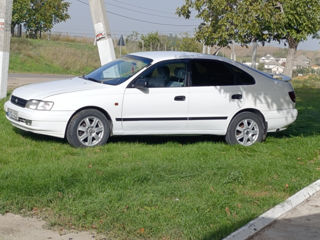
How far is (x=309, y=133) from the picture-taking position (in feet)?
38.9

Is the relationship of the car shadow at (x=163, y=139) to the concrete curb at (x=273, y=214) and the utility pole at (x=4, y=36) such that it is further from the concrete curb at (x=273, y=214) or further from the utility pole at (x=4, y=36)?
the utility pole at (x=4, y=36)

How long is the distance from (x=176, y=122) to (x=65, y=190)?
3.44 m

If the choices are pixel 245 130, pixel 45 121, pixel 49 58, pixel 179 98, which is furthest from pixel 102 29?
pixel 49 58

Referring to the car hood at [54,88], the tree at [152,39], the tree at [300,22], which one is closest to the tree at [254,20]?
the tree at [300,22]

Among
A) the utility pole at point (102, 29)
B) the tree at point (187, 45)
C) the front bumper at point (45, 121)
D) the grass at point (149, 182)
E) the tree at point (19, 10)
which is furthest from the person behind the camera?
the tree at point (187, 45)

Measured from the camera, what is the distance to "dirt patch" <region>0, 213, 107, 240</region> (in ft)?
16.9

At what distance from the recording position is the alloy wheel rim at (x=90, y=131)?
882cm

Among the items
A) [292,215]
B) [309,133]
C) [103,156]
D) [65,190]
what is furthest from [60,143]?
[309,133]

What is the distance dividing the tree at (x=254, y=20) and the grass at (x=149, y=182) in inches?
109

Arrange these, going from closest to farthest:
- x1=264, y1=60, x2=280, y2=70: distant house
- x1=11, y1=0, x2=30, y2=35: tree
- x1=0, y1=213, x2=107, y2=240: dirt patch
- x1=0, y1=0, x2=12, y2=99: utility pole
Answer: x1=0, y1=213, x2=107, y2=240: dirt patch < x1=0, y1=0, x2=12, y2=99: utility pole < x1=11, y1=0, x2=30, y2=35: tree < x1=264, y1=60, x2=280, y2=70: distant house

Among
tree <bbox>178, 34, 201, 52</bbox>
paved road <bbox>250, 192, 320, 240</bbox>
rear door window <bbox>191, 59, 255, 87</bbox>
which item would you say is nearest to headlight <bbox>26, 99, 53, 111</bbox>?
rear door window <bbox>191, 59, 255, 87</bbox>

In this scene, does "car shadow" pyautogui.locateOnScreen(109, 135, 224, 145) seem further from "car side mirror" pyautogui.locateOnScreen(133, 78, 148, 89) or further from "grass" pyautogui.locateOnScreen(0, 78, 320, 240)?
"car side mirror" pyautogui.locateOnScreen(133, 78, 148, 89)

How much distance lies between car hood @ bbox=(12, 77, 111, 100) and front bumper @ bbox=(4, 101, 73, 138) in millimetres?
269

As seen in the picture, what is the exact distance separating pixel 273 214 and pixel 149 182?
1.62m
